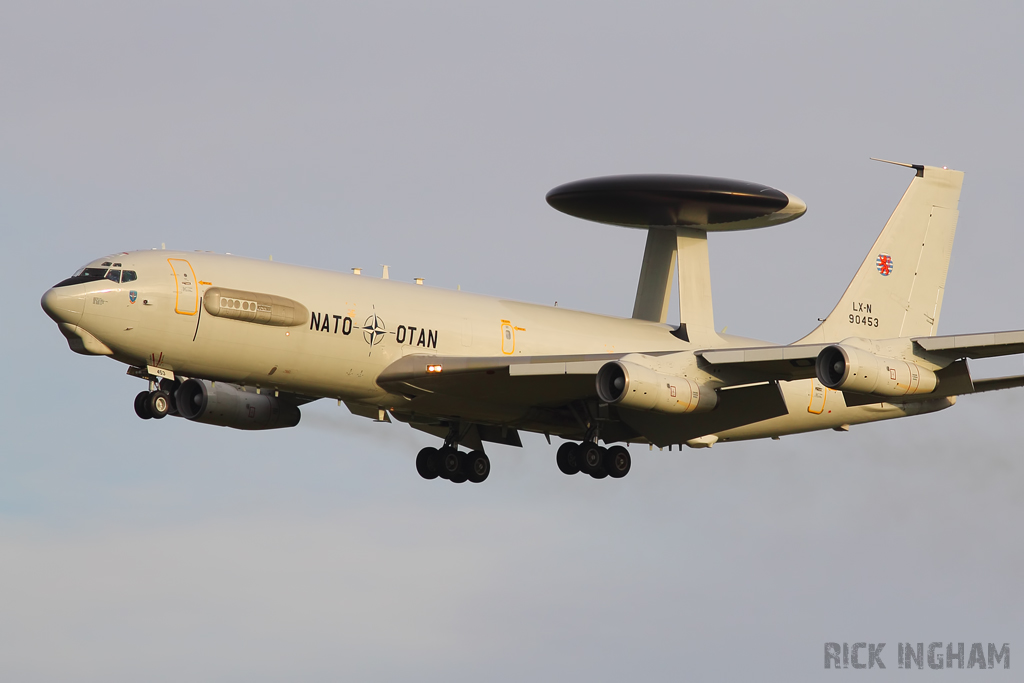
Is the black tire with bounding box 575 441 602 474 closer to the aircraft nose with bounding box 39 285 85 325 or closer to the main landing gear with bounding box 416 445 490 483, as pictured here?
the main landing gear with bounding box 416 445 490 483

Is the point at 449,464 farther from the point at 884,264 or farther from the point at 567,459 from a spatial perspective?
the point at 884,264

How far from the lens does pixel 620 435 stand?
46.7 meters

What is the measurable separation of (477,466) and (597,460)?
4.64m

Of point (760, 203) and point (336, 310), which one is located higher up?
point (760, 203)

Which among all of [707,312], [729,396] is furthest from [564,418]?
[707,312]

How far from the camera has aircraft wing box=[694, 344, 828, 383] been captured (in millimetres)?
40312

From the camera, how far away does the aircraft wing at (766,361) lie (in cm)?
4031

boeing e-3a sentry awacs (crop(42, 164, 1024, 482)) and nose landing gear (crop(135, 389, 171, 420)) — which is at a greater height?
boeing e-3a sentry awacs (crop(42, 164, 1024, 482))

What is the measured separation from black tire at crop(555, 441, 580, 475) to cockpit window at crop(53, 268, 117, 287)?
1650cm

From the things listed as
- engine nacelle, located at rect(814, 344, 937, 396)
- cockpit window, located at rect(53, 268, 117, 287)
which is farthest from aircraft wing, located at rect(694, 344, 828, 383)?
cockpit window, located at rect(53, 268, 117, 287)

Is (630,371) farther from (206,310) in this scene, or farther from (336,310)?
(206,310)

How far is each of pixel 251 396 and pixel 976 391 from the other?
22.8m

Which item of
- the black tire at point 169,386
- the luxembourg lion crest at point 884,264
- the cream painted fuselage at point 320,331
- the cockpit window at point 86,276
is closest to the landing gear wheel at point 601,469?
the cream painted fuselage at point 320,331

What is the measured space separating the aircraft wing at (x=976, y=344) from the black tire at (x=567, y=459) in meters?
11.6
